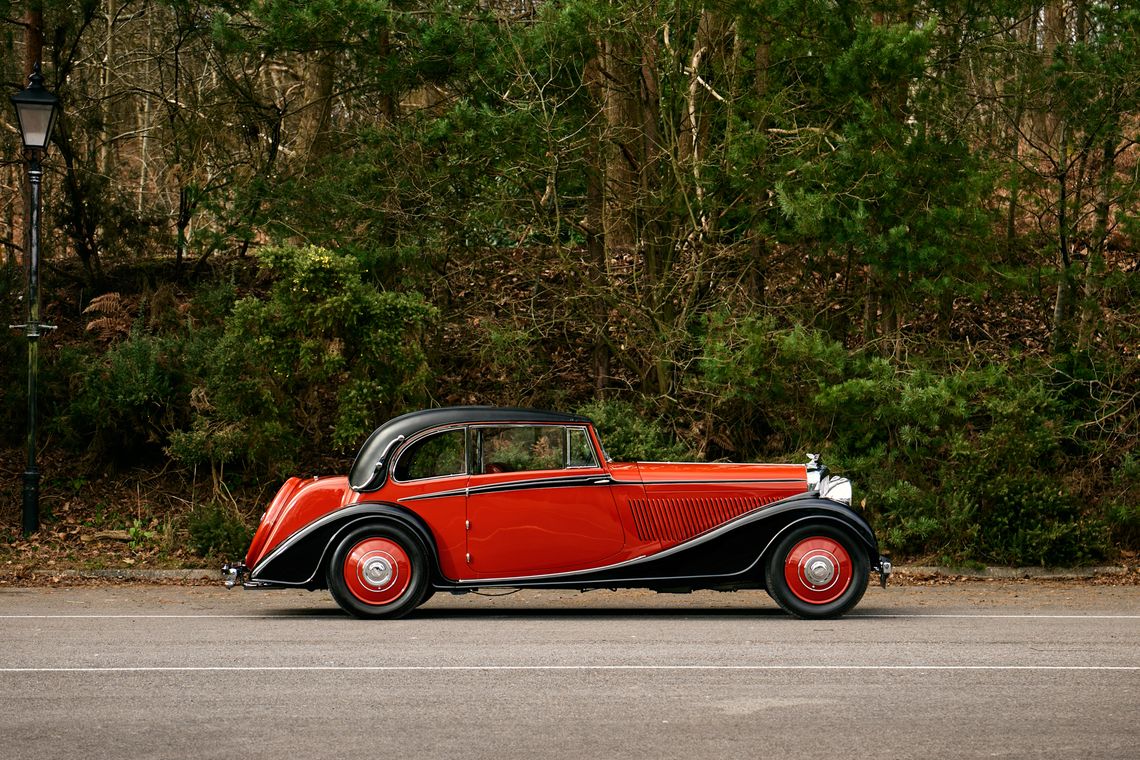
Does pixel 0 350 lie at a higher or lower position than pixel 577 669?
higher

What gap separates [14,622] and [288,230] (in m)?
8.08

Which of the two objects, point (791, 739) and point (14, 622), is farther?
point (14, 622)

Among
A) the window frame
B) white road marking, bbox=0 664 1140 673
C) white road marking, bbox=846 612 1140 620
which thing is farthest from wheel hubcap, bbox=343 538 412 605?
white road marking, bbox=846 612 1140 620

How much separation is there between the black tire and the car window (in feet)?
2.98

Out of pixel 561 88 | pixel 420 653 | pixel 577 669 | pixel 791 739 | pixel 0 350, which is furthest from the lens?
pixel 0 350

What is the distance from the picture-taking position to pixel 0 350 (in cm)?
1844

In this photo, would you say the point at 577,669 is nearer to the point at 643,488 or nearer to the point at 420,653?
the point at 420,653

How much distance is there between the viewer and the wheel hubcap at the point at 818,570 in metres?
11.4

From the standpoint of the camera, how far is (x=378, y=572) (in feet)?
37.2

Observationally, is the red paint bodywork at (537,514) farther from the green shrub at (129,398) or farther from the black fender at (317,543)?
the green shrub at (129,398)

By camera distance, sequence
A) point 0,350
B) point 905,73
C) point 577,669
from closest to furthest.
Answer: point 577,669
point 905,73
point 0,350

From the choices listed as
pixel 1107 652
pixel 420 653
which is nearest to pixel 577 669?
pixel 420 653

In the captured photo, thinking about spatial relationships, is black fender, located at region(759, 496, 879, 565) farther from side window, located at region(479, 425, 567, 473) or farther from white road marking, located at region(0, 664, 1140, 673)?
white road marking, located at region(0, 664, 1140, 673)

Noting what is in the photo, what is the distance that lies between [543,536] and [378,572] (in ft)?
4.50
